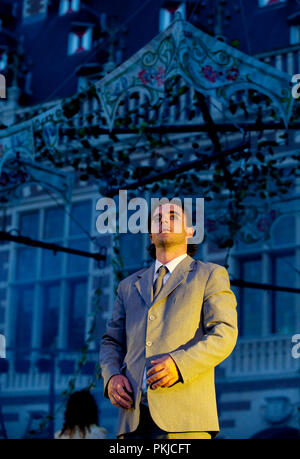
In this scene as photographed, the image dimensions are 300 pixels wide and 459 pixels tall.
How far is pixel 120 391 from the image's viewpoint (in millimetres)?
2537

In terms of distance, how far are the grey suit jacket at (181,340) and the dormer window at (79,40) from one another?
7.50m

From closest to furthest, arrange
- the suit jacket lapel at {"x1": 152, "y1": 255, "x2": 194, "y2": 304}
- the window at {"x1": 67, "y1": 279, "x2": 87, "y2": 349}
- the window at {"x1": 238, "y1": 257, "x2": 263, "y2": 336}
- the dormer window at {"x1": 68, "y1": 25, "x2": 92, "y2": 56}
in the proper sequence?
the suit jacket lapel at {"x1": 152, "y1": 255, "x2": 194, "y2": 304} < the window at {"x1": 238, "y1": 257, "x2": 263, "y2": 336} < the window at {"x1": 67, "y1": 279, "x2": 87, "y2": 349} < the dormer window at {"x1": 68, "y1": 25, "x2": 92, "y2": 56}

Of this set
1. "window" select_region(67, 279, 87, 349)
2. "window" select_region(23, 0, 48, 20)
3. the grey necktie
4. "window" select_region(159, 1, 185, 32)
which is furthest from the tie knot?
"window" select_region(23, 0, 48, 20)

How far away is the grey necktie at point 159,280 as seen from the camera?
271 cm

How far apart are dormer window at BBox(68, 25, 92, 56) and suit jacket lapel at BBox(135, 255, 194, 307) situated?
746 centimetres

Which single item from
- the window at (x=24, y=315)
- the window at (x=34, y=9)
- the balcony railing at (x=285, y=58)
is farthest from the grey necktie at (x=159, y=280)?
the window at (x=34, y=9)

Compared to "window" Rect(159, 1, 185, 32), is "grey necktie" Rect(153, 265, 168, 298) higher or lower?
lower

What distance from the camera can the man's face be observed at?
2.69m

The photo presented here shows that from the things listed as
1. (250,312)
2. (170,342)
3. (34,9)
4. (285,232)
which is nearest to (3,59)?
(34,9)

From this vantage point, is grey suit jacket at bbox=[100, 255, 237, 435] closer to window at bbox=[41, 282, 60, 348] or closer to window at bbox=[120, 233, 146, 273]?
window at bbox=[120, 233, 146, 273]

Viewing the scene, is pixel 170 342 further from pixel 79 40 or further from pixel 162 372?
pixel 79 40

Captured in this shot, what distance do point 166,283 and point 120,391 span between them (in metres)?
0.40

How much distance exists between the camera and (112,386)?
2.58 metres
